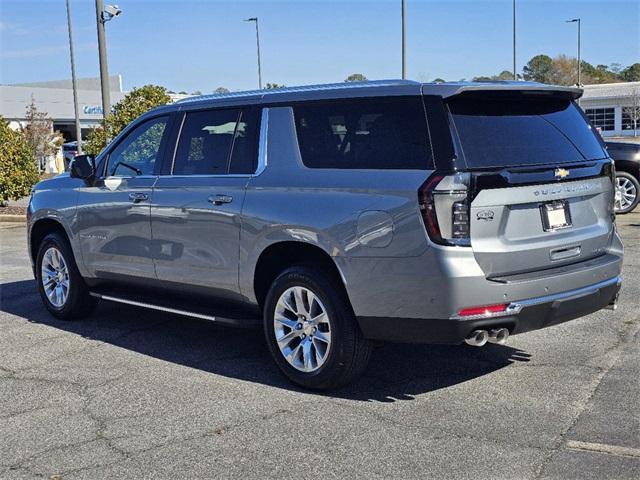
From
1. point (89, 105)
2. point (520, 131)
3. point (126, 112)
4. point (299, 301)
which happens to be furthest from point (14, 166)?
point (89, 105)

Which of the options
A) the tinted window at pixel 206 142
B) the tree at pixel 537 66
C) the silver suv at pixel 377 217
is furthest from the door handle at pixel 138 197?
the tree at pixel 537 66

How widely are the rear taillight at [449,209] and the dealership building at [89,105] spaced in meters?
57.4

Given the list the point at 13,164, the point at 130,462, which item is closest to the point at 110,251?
the point at 130,462

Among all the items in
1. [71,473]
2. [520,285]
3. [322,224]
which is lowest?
[71,473]

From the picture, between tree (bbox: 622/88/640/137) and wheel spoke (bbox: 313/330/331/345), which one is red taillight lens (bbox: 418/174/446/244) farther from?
tree (bbox: 622/88/640/137)

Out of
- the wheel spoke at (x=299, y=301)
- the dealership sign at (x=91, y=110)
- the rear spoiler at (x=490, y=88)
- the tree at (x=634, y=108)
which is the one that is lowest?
the wheel spoke at (x=299, y=301)

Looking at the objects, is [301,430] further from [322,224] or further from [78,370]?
[78,370]

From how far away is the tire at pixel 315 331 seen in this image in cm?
527

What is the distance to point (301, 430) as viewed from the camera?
479 centimetres

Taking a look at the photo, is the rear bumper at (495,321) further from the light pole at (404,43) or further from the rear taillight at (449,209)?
the light pole at (404,43)

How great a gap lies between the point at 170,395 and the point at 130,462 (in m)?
1.14

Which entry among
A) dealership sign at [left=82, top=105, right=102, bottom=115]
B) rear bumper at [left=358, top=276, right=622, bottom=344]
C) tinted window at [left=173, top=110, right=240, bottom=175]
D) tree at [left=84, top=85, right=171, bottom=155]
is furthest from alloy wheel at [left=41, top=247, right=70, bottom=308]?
dealership sign at [left=82, top=105, right=102, bottom=115]

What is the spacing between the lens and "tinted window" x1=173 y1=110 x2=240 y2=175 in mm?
6242

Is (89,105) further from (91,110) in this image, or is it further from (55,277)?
(55,277)
